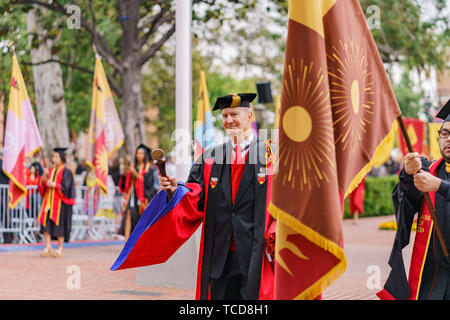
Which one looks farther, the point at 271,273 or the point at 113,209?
the point at 113,209

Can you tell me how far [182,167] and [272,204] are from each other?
198 inches

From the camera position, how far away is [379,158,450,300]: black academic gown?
430 cm

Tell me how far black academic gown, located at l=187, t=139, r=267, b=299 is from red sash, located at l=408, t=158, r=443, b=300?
1010 mm

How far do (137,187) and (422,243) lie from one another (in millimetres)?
10252

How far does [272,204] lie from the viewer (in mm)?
3547

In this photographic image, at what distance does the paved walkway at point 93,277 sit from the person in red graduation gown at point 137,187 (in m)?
0.70

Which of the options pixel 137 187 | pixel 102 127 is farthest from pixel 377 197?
pixel 102 127

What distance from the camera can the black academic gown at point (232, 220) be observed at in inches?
192

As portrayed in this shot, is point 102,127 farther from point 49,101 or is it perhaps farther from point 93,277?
point 49,101

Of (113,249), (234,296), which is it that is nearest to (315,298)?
(234,296)

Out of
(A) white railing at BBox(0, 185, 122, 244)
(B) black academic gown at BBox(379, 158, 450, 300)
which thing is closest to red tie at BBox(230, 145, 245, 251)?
(B) black academic gown at BBox(379, 158, 450, 300)

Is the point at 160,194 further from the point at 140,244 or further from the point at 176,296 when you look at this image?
the point at 176,296

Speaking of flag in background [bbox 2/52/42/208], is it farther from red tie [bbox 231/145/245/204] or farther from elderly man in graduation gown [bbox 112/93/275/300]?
red tie [bbox 231/145/245/204]

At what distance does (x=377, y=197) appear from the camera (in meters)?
26.8
